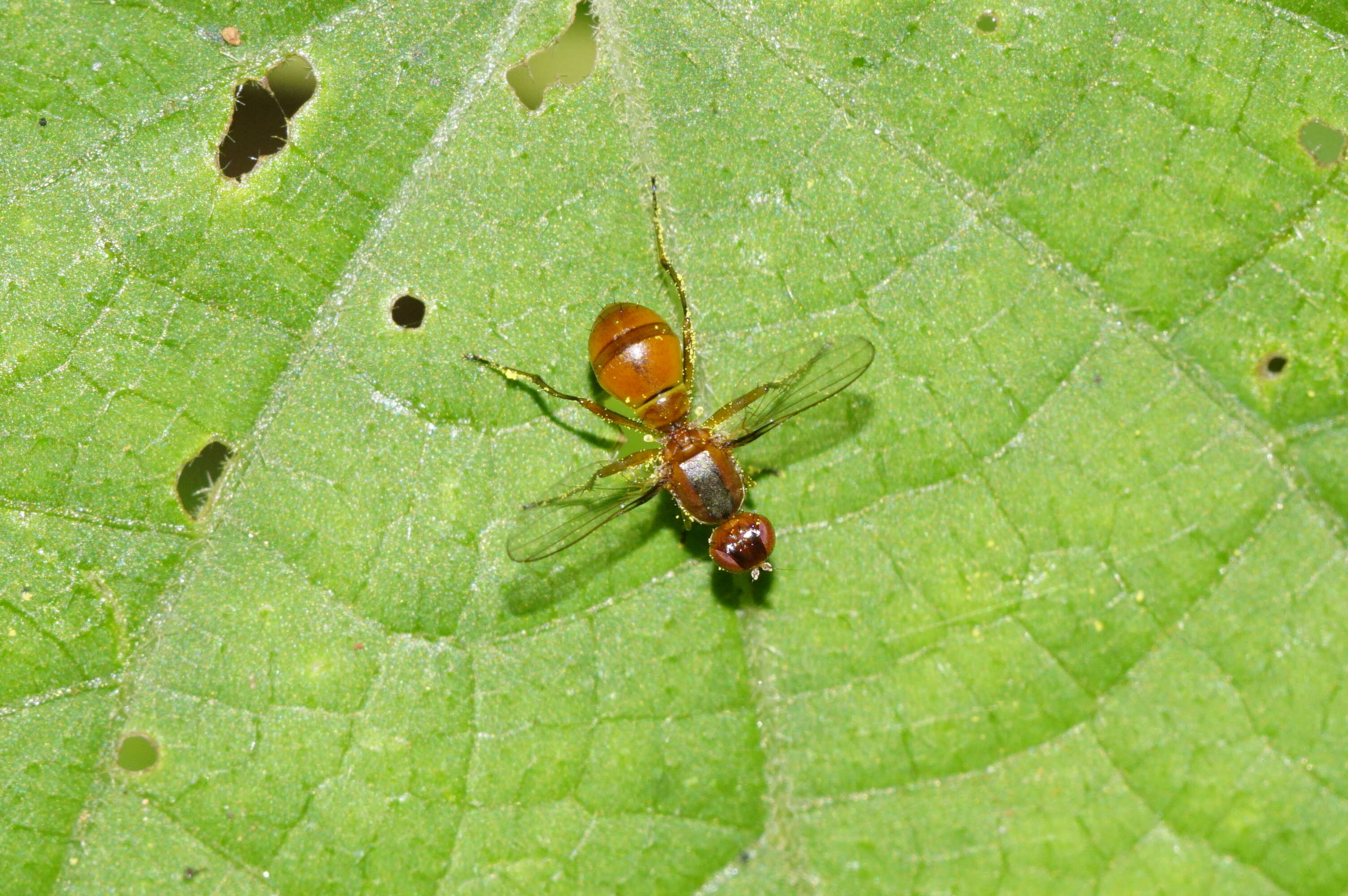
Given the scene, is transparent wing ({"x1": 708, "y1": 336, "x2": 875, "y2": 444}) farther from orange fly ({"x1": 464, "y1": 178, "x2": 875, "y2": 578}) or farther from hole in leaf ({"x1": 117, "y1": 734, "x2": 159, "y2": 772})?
hole in leaf ({"x1": 117, "y1": 734, "x2": 159, "y2": 772})

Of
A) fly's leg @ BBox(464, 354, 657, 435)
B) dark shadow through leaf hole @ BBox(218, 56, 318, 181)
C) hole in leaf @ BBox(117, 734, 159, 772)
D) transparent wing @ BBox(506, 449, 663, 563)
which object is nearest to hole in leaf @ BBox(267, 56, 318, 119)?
dark shadow through leaf hole @ BBox(218, 56, 318, 181)

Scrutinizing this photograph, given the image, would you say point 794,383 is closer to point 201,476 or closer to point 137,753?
point 201,476

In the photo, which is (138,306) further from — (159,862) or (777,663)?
(777,663)

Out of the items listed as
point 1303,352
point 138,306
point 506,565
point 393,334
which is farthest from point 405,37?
point 1303,352

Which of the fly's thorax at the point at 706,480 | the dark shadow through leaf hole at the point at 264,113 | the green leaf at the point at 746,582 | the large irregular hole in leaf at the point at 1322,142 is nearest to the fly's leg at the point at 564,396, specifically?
the green leaf at the point at 746,582

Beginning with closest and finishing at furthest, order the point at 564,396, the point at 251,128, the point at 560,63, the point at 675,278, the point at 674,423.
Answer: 1. the point at 251,128
2. the point at 560,63
3. the point at 675,278
4. the point at 564,396
5. the point at 674,423

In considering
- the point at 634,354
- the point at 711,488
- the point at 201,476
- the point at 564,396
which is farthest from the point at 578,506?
the point at 201,476
